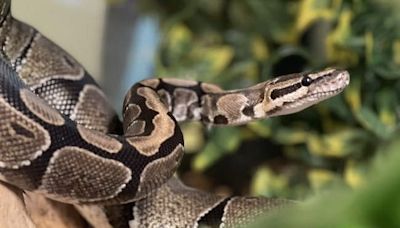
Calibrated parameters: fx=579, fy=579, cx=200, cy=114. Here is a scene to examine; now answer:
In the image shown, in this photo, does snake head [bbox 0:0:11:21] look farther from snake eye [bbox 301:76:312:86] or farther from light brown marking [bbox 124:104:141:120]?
snake eye [bbox 301:76:312:86]

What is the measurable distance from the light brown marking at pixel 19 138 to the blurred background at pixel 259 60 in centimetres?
95

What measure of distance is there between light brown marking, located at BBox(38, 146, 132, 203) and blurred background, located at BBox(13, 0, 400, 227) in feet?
Answer: 3.25

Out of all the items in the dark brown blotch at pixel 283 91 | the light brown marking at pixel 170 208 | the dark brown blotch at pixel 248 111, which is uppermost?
the dark brown blotch at pixel 283 91

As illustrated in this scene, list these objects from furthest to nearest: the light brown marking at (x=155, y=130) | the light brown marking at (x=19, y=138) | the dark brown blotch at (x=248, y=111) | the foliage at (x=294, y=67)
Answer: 1. the foliage at (x=294, y=67)
2. the dark brown blotch at (x=248, y=111)
3. the light brown marking at (x=155, y=130)
4. the light brown marking at (x=19, y=138)

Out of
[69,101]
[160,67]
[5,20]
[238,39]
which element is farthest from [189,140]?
[5,20]

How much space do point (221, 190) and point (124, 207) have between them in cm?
176

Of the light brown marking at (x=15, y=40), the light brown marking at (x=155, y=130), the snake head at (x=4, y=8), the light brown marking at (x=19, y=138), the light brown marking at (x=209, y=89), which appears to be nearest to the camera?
the light brown marking at (x=19, y=138)

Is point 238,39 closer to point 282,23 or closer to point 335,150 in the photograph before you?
point 282,23

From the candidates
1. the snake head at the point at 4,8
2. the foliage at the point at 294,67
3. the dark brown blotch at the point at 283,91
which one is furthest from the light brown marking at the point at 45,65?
the foliage at the point at 294,67

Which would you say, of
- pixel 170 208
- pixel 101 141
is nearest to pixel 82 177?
pixel 101 141

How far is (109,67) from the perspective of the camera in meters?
3.50

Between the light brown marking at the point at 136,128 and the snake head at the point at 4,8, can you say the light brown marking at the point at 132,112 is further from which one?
the snake head at the point at 4,8

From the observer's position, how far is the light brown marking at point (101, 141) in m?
1.21

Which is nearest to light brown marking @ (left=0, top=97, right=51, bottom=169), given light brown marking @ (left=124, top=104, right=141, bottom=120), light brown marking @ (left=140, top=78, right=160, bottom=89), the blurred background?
light brown marking @ (left=124, top=104, right=141, bottom=120)
